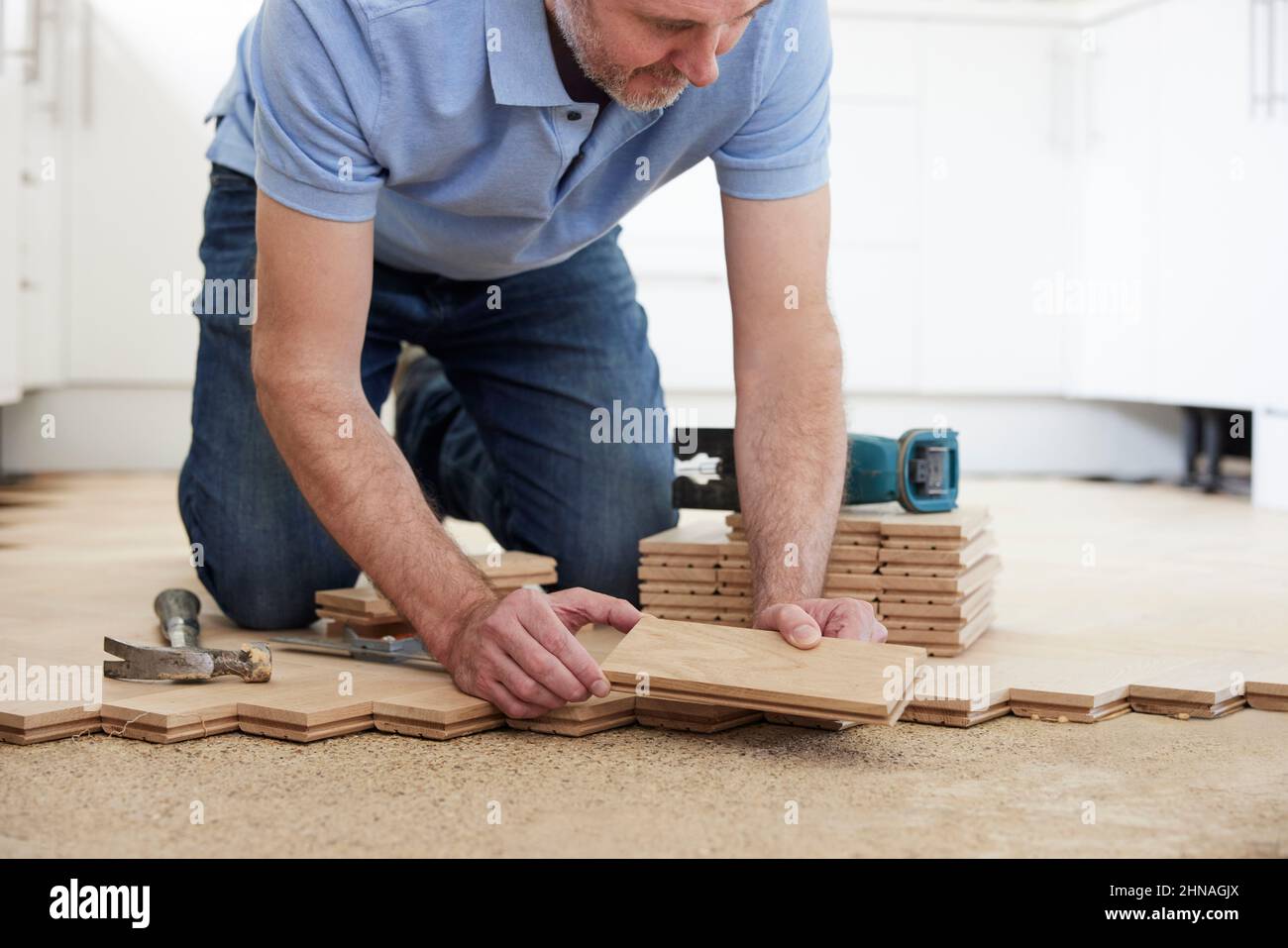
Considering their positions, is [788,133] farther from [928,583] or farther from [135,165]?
[135,165]

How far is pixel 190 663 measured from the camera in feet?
4.78

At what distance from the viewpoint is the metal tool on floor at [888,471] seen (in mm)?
1879

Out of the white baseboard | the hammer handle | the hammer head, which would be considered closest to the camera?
the hammer head

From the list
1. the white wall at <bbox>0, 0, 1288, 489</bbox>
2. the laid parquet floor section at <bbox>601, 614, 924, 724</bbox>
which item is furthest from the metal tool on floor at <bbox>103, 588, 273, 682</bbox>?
the white wall at <bbox>0, 0, 1288, 489</bbox>

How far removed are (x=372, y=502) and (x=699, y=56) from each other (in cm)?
52

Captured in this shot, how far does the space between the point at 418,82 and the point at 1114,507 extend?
2827mm

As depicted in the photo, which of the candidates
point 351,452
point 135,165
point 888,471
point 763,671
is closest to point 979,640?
point 888,471

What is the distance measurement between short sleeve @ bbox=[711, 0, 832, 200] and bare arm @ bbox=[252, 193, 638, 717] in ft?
1.44

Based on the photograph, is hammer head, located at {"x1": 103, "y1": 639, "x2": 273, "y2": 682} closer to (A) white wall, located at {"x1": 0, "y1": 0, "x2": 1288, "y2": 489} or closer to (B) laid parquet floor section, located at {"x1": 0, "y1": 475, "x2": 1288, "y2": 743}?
(B) laid parquet floor section, located at {"x1": 0, "y1": 475, "x2": 1288, "y2": 743}

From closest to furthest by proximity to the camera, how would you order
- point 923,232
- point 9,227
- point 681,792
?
1. point 681,792
2. point 9,227
3. point 923,232

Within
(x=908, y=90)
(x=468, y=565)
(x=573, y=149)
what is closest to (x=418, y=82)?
(x=573, y=149)

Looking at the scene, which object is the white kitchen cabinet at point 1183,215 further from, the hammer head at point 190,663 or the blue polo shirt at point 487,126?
the hammer head at point 190,663

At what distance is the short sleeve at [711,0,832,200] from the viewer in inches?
62.8

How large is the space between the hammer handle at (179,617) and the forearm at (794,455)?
67cm
